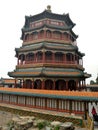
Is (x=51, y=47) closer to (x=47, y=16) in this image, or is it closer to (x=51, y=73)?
(x=51, y=73)

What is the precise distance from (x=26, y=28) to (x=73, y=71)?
11.2 meters

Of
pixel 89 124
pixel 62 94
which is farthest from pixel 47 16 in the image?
pixel 89 124

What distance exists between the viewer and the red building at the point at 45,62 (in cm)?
2410

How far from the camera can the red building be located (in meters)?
24.1

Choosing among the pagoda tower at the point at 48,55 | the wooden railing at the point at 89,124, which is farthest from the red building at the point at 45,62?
the wooden railing at the point at 89,124

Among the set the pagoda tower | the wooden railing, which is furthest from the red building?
the wooden railing

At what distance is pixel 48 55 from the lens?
1110 inches

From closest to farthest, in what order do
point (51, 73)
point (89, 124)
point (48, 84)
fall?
point (89, 124) < point (51, 73) < point (48, 84)

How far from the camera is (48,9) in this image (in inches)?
1238

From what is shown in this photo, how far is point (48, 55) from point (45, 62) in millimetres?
1797

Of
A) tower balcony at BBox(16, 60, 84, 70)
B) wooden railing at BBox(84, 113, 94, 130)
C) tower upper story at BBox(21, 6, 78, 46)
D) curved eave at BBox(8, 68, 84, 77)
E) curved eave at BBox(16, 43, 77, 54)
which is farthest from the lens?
tower upper story at BBox(21, 6, 78, 46)

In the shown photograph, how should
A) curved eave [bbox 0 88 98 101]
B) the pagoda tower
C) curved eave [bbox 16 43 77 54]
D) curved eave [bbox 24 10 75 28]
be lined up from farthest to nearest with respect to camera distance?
curved eave [bbox 24 10 75 28] < curved eave [bbox 16 43 77 54] < the pagoda tower < curved eave [bbox 0 88 98 101]

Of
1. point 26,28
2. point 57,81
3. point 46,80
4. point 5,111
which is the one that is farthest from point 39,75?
point 26,28

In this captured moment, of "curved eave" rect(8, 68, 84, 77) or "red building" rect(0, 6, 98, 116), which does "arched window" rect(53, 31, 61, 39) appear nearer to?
"red building" rect(0, 6, 98, 116)
